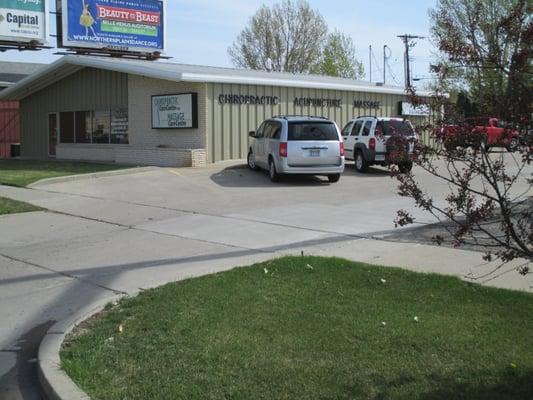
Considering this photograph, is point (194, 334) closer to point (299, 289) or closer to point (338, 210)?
point (299, 289)

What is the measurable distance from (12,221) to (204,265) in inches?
219

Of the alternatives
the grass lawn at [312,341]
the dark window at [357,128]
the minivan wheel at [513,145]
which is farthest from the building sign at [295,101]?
the minivan wheel at [513,145]

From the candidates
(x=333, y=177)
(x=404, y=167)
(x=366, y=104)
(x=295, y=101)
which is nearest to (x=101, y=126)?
(x=295, y=101)

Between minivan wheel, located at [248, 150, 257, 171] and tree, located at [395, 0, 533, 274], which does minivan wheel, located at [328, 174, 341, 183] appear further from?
tree, located at [395, 0, 533, 274]

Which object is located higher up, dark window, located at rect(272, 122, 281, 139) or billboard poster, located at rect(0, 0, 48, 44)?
billboard poster, located at rect(0, 0, 48, 44)

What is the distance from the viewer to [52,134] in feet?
102

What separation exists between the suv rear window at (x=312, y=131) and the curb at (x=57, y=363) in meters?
11.6

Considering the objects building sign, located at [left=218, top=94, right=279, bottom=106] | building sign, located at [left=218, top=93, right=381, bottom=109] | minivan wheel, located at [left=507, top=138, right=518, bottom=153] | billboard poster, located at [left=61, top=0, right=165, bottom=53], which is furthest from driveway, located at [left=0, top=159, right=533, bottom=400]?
billboard poster, located at [left=61, top=0, right=165, bottom=53]

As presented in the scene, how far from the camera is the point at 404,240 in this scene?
973 centimetres

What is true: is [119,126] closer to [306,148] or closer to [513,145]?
[306,148]

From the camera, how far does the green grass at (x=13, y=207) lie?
1347cm

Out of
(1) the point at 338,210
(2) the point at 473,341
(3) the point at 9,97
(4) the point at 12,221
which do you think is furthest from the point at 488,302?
(3) the point at 9,97

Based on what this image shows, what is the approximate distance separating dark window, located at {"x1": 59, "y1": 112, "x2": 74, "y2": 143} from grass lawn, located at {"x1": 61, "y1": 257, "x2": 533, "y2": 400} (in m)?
23.7

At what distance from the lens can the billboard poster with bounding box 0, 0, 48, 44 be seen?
105 ft
